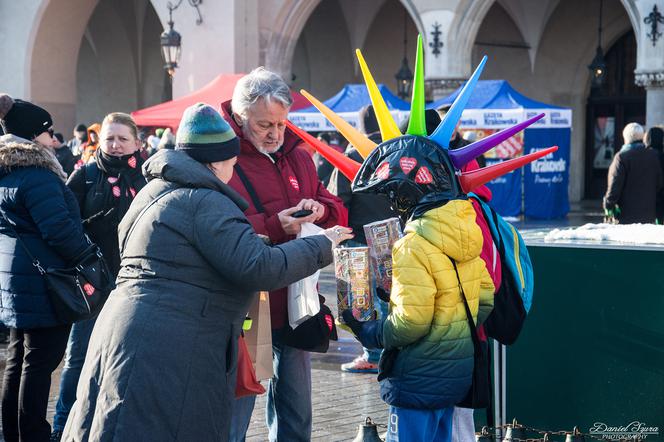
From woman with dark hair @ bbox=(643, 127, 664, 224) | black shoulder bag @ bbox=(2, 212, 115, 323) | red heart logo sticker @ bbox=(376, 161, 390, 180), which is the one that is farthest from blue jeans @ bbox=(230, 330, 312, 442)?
woman with dark hair @ bbox=(643, 127, 664, 224)

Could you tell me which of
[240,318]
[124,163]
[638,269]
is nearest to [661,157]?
[638,269]

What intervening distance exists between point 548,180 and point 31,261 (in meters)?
14.9

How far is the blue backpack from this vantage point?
3.89 m

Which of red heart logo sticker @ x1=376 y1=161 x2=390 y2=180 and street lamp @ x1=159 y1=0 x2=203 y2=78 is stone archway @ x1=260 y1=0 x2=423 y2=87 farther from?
red heart logo sticker @ x1=376 y1=161 x2=390 y2=180

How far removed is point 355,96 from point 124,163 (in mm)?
11289

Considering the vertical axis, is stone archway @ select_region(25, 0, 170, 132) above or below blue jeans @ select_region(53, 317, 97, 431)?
above

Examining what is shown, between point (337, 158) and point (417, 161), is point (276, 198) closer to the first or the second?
point (337, 158)

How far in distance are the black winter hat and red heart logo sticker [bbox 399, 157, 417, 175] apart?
7.57 feet

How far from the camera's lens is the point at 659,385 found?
4770 mm

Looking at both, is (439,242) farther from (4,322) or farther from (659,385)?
(4,322)

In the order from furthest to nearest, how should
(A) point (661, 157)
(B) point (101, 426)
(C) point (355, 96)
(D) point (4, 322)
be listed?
(C) point (355, 96) → (A) point (661, 157) → (D) point (4, 322) → (B) point (101, 426)

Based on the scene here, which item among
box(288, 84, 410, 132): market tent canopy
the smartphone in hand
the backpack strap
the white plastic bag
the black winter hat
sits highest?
box(288, 84, 410, 132): market tent canopy

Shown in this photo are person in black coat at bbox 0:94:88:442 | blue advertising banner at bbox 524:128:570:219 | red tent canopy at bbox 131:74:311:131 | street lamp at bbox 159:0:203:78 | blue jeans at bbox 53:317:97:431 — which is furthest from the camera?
street lamp at bbox 159:0:203:78

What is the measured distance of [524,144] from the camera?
17.6m
